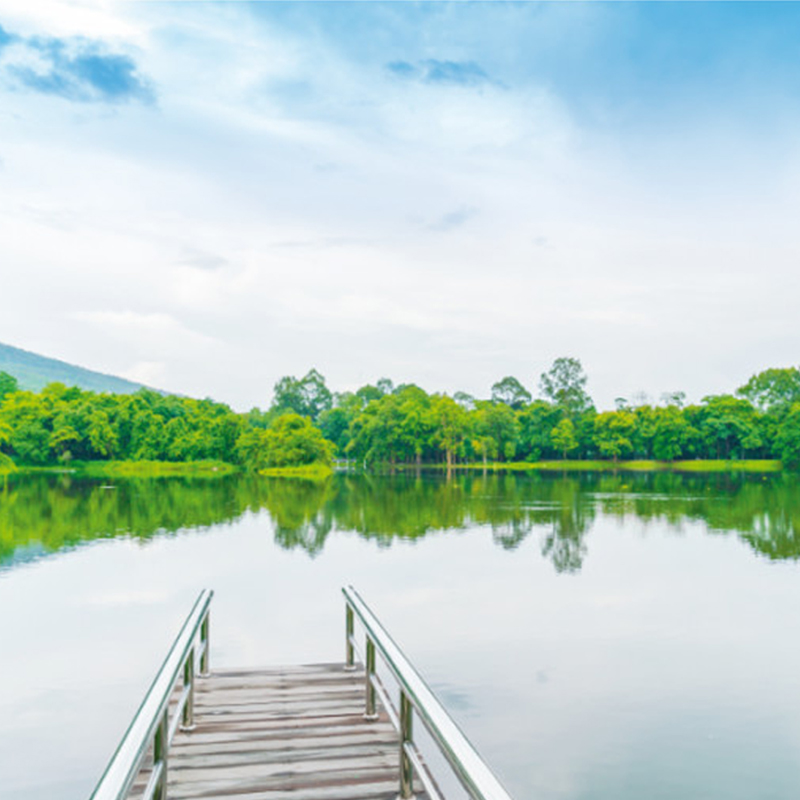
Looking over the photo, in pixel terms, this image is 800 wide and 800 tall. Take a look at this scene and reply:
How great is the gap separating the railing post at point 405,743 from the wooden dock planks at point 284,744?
25 cm

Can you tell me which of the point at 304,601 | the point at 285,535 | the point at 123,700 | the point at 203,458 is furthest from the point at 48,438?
the point at 123,700

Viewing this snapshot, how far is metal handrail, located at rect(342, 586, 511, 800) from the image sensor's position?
213 cm

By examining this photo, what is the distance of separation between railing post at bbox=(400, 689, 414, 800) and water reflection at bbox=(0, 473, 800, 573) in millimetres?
12443

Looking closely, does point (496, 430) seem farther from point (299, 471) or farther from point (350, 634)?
point (350, 634)

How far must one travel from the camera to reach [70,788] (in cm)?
595

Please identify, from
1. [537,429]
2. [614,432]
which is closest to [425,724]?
[614,432]

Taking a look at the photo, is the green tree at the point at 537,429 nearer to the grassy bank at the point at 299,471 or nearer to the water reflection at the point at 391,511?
the grassy bank at the point at 299,471

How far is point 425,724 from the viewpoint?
106 inches

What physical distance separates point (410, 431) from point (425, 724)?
216 ft

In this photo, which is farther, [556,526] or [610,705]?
[556,526]

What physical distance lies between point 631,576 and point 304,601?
6269mm

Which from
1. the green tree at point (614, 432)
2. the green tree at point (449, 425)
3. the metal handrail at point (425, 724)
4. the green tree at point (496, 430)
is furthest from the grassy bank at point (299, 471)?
the metal handrail at point (425, 724)

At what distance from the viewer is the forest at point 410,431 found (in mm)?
60000

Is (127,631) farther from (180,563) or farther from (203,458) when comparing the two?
(203,458)
